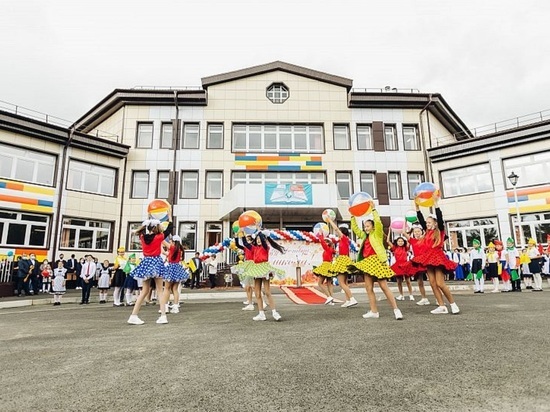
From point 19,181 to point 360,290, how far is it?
Result: 60.8ft

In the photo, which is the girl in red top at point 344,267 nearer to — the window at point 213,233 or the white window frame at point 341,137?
the window at point 213,233

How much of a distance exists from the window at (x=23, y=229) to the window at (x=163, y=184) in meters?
6.57

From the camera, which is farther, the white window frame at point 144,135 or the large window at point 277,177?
the white window frame at point 144,135

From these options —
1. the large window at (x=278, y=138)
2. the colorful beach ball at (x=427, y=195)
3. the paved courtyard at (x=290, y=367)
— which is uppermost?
the large window at (x=278, y=138)

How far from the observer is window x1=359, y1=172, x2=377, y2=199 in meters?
24.4

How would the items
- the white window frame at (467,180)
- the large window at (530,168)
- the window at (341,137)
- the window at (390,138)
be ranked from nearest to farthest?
the large window at (530,168)
the white window frame at (467,180)
the window at (341,137)
the window at (390,138)

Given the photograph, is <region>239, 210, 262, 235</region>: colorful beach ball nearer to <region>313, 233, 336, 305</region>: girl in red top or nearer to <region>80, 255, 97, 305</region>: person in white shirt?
<region>313, 233, 336, 305</region>: girl in red top

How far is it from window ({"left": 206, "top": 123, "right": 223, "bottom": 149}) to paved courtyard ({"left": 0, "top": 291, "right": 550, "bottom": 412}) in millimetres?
19818

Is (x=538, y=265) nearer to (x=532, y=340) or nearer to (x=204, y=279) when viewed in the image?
(x=532, y=340)

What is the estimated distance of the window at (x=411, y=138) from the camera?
25281 millimetres

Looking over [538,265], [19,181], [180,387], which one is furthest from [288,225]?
[180,387]

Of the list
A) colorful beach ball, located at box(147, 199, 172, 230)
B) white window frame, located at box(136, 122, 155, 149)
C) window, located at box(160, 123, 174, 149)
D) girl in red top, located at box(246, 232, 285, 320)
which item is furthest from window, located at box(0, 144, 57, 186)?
girl in red top, located at box(246, 232, 285, 320)

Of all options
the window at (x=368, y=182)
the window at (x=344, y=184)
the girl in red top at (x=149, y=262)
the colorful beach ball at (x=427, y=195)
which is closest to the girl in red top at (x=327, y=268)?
the colorful beach ball at (x=427, y=195)

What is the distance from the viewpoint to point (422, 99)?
25.1 meters
